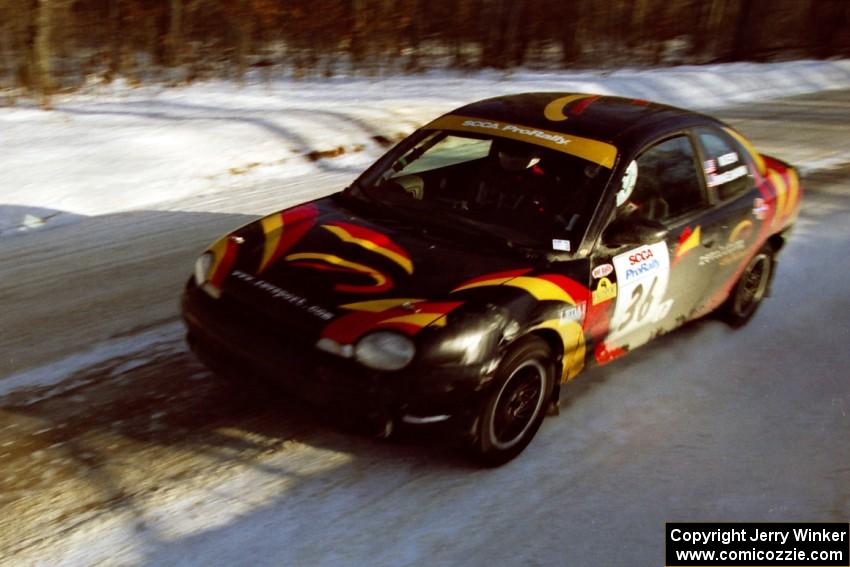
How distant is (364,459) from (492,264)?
3.76 feet

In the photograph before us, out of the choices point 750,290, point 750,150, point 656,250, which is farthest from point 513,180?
point 750,290

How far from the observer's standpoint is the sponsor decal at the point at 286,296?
400cm

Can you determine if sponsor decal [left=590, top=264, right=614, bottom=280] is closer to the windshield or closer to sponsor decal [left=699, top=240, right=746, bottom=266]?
the windshield

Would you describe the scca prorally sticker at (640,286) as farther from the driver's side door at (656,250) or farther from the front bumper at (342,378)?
the front bumper at (342,378)

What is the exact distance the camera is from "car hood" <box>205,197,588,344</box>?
3977 mm

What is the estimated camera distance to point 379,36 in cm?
1889

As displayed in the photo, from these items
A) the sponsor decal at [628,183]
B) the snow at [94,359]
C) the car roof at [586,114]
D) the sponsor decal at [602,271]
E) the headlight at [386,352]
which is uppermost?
the car roof at [586,114]

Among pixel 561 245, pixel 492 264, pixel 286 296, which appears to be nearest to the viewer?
pixel 286 296

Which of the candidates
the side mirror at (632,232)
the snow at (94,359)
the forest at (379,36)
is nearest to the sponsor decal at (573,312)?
the side mirror at (632,232)

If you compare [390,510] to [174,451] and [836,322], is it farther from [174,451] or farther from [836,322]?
[836,322]

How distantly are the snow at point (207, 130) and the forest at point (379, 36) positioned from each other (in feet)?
3.49

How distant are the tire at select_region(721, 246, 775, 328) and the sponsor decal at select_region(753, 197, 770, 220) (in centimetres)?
31

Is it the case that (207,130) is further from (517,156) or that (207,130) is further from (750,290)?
(750,290)

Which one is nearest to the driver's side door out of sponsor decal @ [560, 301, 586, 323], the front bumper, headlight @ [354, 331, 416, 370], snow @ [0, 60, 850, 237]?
sponsor decal @ [560, 301, 586, 323]
